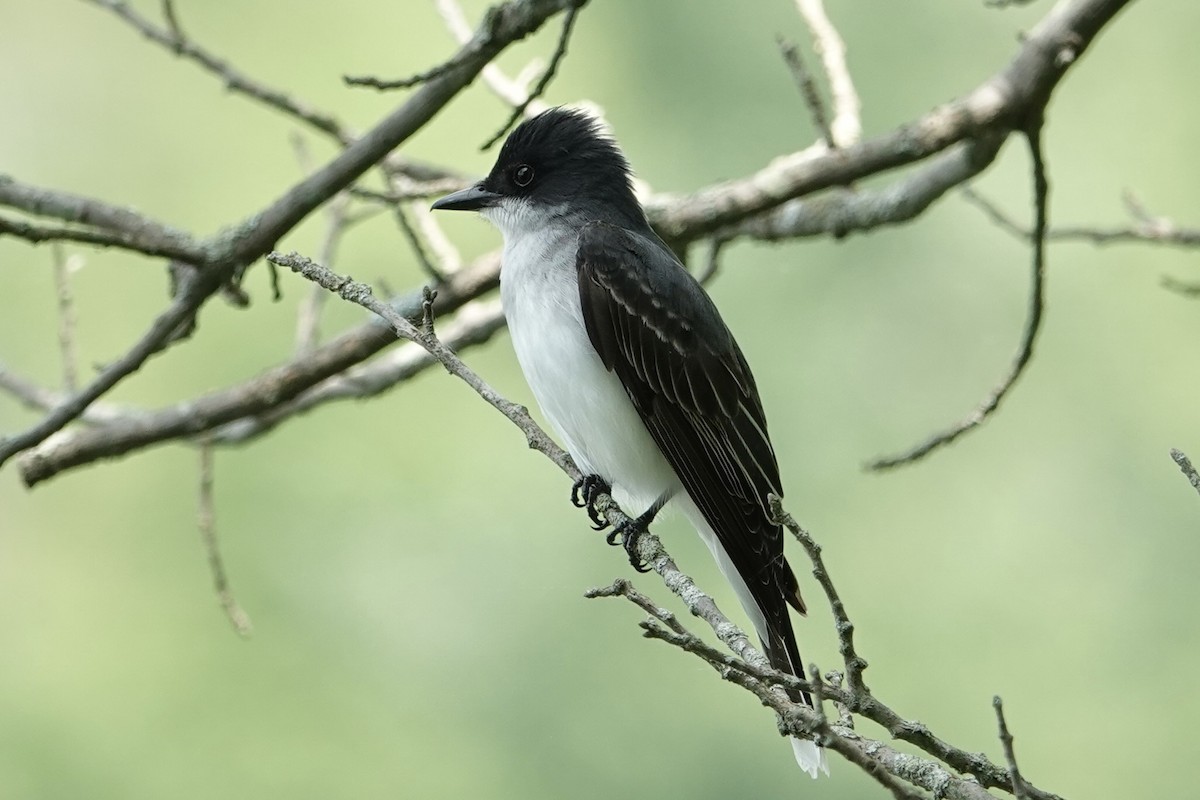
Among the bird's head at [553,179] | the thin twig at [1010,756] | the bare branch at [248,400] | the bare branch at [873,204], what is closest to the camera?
the thin twig at [1010,756]

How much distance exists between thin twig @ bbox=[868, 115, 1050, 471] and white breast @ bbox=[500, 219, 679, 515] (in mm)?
645

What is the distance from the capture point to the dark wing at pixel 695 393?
3.93m

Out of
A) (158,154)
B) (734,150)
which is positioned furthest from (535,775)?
(158,154)

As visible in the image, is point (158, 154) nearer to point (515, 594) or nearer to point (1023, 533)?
point (515, 594)

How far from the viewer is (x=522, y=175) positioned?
Result: 4.66 m

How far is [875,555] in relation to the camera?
7453 millimetres

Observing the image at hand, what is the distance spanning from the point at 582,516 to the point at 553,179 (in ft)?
10.0

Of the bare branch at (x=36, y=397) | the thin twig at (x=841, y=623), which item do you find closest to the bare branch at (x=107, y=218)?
the bare branch at (x=36, y=397)

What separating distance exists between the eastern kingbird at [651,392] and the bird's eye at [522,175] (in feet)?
1.08

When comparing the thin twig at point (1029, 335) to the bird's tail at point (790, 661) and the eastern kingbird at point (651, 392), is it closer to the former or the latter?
the eastern kingbird at point (651, 392)

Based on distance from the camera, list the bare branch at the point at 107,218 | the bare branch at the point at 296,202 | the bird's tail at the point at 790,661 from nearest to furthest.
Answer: the bare branch at the point at 296,202
the bare branch at the point at 107,218
the bird's tail at the point at 790,661

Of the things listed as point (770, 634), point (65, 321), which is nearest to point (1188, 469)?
point (770, 634)

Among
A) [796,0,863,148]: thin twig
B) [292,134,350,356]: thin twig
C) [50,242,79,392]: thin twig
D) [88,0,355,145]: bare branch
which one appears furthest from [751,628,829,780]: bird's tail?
[50,242,79,392]: thin twig

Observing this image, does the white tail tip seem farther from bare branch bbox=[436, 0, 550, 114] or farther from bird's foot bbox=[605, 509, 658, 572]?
bare branch bbox=[436, 0, 550, 114]
